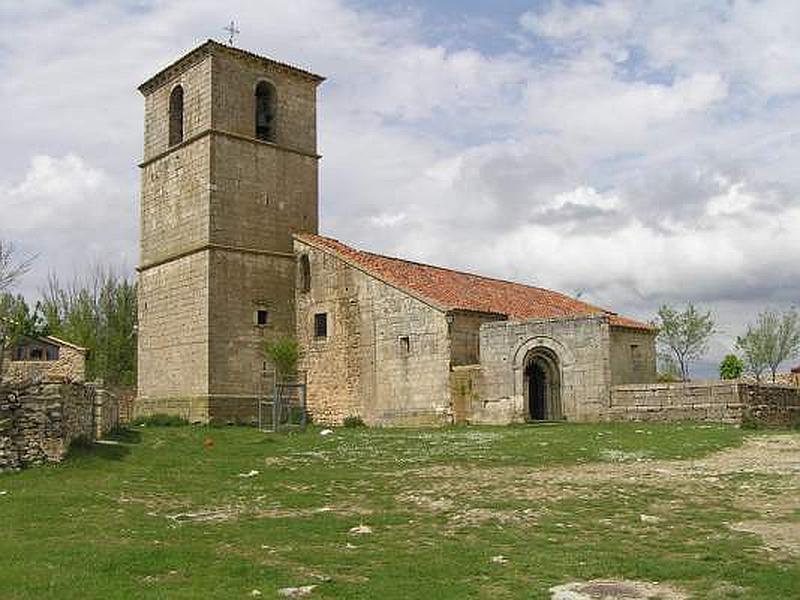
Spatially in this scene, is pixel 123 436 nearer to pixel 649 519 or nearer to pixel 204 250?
pixel 204 250

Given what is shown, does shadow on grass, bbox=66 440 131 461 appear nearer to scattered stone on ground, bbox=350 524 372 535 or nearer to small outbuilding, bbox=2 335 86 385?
scattered stone on ground, bbox=350 524 372 535

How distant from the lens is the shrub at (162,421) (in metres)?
33.1

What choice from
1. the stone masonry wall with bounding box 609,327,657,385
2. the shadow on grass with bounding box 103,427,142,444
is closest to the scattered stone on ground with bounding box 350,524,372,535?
the shadow on grass with bounding box 103,427,142,444

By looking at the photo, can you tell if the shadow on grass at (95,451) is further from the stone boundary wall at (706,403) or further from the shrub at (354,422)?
the stone boundary wall at (706,403)

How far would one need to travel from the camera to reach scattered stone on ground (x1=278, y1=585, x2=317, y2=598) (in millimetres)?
8344

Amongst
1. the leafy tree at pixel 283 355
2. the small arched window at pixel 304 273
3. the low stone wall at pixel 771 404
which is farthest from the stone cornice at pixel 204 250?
the low stone wall at pixel 771 404

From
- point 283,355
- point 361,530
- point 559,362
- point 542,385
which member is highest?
point 283,355

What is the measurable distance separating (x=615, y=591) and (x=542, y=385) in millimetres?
23954

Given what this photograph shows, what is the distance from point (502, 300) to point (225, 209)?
467 inches

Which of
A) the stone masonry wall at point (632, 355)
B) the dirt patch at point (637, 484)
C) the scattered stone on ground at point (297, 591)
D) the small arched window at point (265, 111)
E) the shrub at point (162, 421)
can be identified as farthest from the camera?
the small arched window at point (265, 111)

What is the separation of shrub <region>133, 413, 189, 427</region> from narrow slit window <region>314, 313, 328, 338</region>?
5989mm

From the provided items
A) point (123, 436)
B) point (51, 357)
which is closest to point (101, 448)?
point (123, 436)

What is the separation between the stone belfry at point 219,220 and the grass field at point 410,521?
12.7m

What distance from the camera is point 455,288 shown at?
36156 millimetres
